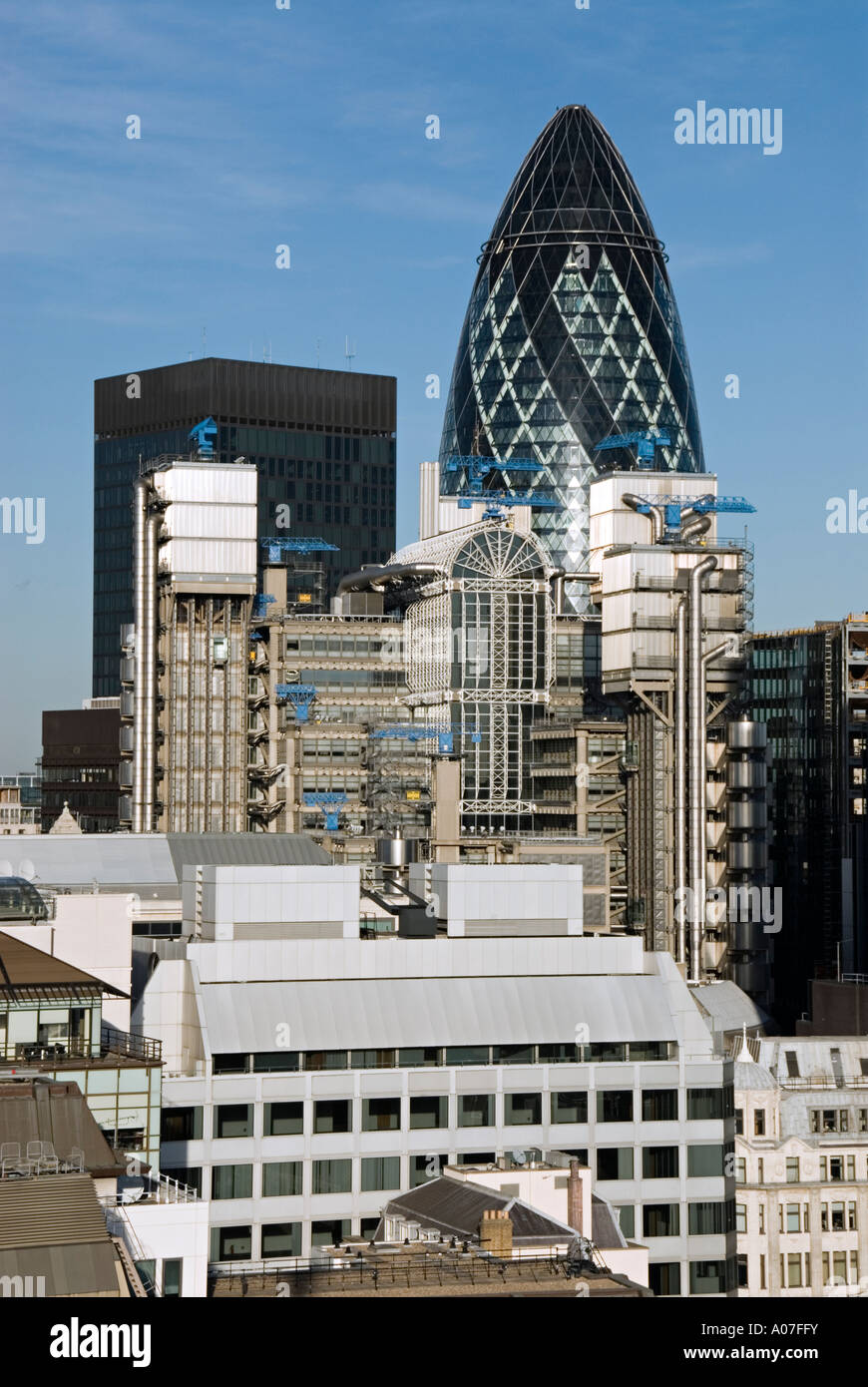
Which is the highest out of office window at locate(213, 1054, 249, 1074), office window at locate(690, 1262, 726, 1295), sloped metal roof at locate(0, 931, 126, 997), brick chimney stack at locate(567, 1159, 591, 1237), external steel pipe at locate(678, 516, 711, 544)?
external steel pipe at locate(678, 516, 711, 544)

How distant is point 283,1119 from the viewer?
8081 cm

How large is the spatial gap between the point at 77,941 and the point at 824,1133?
118ft

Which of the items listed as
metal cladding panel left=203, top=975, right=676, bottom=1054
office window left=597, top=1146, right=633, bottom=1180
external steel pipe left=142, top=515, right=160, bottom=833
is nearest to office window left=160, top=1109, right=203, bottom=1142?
metal cladding panel left=203, top=975, right=676, bottom=1054

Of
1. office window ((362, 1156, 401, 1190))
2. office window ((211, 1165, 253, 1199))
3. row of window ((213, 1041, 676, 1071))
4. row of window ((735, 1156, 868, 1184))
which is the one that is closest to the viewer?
office window ((211, 1165, 253, 1199))

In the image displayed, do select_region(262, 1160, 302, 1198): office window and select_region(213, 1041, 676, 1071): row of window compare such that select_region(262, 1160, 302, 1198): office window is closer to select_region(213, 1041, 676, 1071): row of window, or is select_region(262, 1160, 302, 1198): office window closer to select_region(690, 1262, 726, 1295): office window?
select_region(213, 1041, 676, 1071): row of window

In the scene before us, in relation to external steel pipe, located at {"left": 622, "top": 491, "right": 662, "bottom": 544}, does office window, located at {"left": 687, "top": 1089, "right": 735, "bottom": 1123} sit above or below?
below

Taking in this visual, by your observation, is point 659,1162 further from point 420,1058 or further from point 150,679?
point 150,679

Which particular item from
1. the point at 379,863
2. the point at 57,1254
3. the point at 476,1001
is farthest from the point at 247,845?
the point at 57,1254

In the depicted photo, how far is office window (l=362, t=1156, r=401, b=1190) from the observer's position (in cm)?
8112

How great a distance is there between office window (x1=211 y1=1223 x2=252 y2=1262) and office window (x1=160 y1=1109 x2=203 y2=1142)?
3429 mm

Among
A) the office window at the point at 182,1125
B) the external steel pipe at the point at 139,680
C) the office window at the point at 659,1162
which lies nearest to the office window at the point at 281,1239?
the office window at the point at 182,1125

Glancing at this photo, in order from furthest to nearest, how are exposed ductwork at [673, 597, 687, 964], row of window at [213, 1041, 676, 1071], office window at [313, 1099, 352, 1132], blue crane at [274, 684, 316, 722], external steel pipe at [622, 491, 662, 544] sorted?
blue crane at [274, 684, 316, 722] → external steel pipe at [622, 491, 662, 544] → exposed ductwork at [673, 597, 687, 964] → row of window at [213, 1041, 676, 1071] → office window at [313, 1099, 352, 1132]
